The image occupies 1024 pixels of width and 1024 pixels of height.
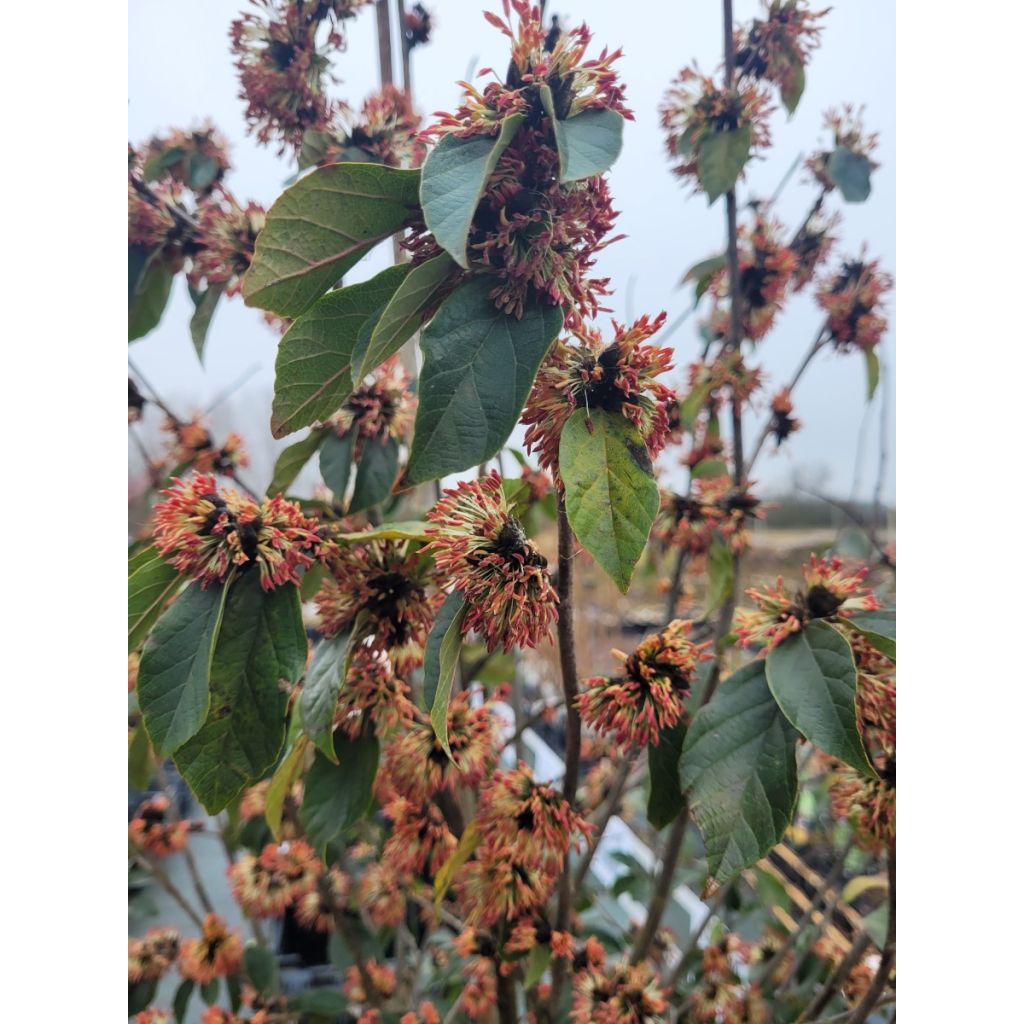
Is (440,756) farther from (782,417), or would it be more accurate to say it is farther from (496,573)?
(782,417)

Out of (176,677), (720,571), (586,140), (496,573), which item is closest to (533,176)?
(586,140)

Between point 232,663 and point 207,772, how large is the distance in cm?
5

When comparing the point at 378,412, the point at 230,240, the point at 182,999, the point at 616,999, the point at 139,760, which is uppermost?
the point at 230,240

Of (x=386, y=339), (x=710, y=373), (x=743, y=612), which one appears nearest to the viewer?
(x=386, y=339)

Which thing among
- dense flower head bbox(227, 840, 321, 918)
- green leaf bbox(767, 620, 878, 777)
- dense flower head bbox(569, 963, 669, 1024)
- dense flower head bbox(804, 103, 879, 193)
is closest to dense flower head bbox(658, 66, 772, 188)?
dense flower head bbox(804, 103, 879, 193)

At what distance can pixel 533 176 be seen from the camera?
0.88ft

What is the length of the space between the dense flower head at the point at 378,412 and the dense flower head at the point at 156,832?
47cm

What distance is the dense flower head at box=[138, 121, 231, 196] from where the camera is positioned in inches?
20.0

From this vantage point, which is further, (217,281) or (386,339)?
(217,281)

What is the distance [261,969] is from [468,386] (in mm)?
682

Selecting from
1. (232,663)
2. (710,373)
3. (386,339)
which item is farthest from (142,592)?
(710,373)
